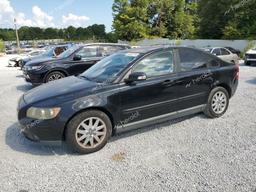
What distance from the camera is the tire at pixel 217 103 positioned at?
5359 millimetres

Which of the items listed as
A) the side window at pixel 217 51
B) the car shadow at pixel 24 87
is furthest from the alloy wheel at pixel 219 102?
the side window at pixel 217 51

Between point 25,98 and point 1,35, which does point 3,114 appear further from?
point 1,35

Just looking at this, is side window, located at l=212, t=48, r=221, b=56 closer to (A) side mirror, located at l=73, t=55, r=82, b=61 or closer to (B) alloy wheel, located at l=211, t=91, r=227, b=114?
(A) side mirror, located at l=73, t=55, r=82, b=61

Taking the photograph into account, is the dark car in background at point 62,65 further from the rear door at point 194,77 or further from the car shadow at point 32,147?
the rear door at point 194,77

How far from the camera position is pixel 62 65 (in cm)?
917

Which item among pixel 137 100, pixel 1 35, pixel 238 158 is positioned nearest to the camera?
pixel 238 158

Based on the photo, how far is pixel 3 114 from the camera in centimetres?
628

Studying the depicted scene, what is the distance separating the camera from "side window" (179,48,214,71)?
5023 mm

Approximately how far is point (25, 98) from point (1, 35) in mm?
92409

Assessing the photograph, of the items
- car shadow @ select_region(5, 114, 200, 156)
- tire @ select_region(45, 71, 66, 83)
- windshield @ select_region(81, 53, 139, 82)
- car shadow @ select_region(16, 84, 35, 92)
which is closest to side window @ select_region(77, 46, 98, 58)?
tire @ select_region(45, 71, 66, 83)

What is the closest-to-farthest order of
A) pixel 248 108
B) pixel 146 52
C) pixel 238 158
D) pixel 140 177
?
pixel 140 177
pixel 238 158
pixel 146 52
pixel 248 108

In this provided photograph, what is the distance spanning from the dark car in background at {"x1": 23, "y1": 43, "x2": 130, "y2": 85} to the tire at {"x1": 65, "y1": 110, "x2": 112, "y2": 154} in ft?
17.6

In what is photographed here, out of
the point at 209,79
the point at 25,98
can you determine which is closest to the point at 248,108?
the point at 209,79

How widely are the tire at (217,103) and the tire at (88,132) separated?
2194 millimetres
